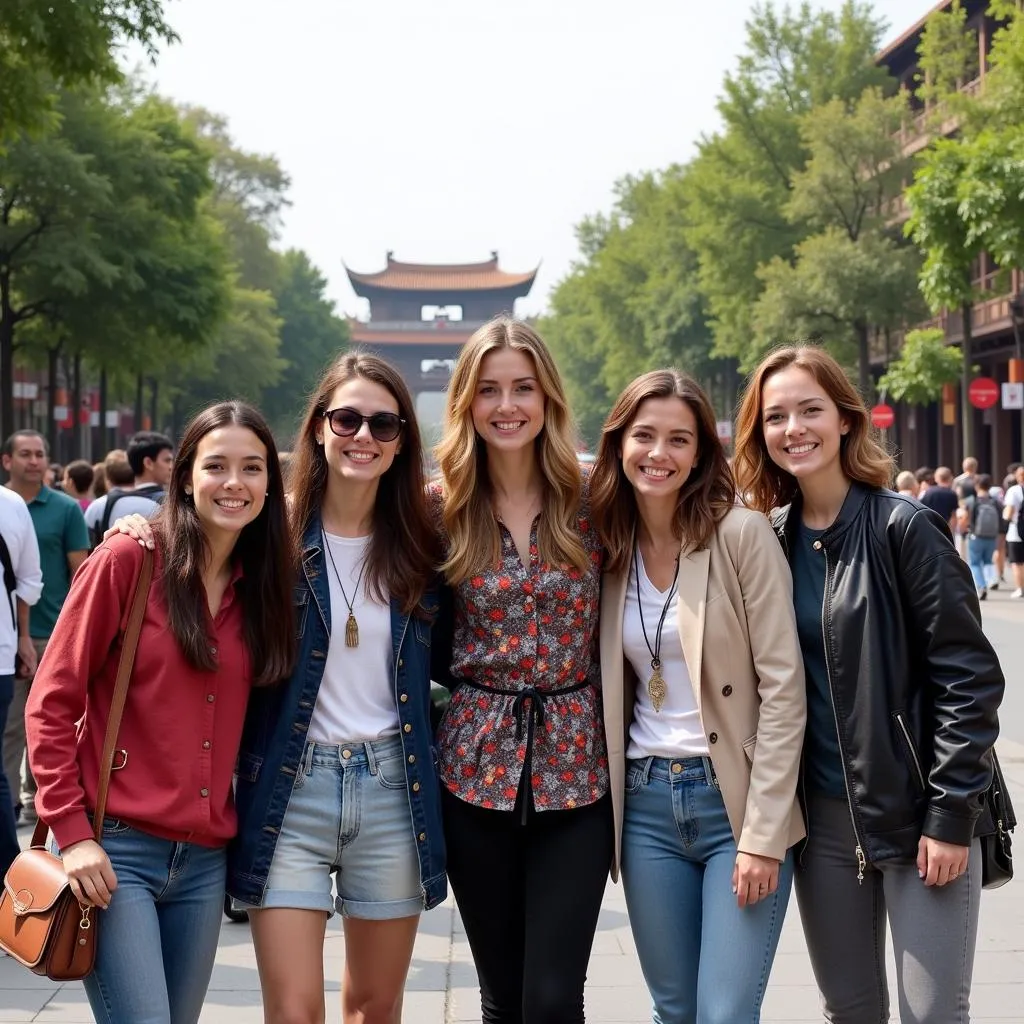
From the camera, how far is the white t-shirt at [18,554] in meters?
6.10

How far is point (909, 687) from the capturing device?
3.42 metres

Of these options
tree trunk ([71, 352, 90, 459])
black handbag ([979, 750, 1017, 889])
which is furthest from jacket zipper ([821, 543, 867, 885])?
tree trunk ([71, 352, 90, 459])

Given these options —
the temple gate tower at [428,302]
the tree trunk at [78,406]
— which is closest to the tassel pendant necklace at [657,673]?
the tree trunk at [78,406]

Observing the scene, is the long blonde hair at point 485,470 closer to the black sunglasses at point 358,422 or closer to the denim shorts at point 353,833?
the black sunglasses at point 358,422

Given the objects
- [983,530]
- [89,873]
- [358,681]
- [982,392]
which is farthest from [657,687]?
[982,392]

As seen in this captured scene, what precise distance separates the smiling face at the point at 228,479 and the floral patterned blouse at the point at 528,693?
567mm

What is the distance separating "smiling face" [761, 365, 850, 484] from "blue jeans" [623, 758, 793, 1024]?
0.75 metres

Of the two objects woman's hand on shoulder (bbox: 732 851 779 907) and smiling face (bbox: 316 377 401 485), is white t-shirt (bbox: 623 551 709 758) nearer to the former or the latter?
woman's hand on shoulder (bbox: 732 851 779 907)

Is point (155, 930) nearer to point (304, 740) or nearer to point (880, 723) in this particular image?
point (304, 740)

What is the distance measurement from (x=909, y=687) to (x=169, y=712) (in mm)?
1647

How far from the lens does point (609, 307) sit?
2254 inches

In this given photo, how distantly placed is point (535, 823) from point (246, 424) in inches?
46.2

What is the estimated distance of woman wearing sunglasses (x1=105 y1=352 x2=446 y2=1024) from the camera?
3436 millimetres

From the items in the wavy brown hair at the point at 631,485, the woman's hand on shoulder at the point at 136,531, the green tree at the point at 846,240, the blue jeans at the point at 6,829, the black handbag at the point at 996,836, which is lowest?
the blue jeans at the point at 6,829
